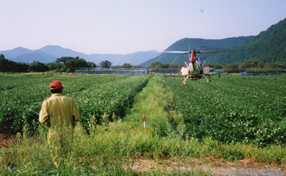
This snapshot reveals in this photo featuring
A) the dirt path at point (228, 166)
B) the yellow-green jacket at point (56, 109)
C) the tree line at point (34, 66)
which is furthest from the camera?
the tree line at point (34, 66)

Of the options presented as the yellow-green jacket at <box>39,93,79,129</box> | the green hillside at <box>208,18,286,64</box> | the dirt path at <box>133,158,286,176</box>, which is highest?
the green hillside at <box>208,18,286,64</box>

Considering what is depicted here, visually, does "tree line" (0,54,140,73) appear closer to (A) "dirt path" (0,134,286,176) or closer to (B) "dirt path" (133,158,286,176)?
(A) "dirt path" (0,134,286,176)

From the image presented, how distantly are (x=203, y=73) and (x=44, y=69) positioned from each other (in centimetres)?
10550

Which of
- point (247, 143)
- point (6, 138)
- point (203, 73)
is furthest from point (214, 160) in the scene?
point (6, 138)

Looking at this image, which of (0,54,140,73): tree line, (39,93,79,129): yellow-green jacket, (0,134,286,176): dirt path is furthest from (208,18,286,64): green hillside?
(39,93,79,129): yellow-green jacket

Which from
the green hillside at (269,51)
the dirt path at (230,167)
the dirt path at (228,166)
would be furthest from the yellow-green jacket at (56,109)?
the green hillside at (269,51)

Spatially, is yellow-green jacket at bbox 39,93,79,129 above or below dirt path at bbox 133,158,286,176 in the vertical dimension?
above

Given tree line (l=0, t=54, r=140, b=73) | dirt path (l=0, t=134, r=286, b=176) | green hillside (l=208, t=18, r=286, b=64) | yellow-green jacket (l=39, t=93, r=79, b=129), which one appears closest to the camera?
yellow-green jacket (l=39, t=93, r=79, b=129)

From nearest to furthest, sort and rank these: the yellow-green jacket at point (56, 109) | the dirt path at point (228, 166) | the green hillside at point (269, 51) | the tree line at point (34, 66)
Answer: the yellow-green jacket at point (56, 109), the dirt path at point (228, 166), the tree line at point (34, 66), the green hillside at point (269, 51)

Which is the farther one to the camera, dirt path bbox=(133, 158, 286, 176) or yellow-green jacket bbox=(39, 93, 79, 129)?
dirt path bbox=(133, 158, 286, 176)

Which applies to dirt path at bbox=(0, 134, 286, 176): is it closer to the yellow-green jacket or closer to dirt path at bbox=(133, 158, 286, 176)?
dirt path at bbox=(133, 158, 286, 176)

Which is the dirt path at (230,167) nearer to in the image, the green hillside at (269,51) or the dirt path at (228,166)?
the dirt path at (228,166)

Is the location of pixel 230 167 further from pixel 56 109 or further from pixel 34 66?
pixel 34 66

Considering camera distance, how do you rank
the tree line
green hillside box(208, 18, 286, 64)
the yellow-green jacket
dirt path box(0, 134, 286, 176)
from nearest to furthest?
the yellow-green jacket → dirt path box(0, 134, 286, 176) → the tree line → green hillside box(208, 18, 286, 64)
